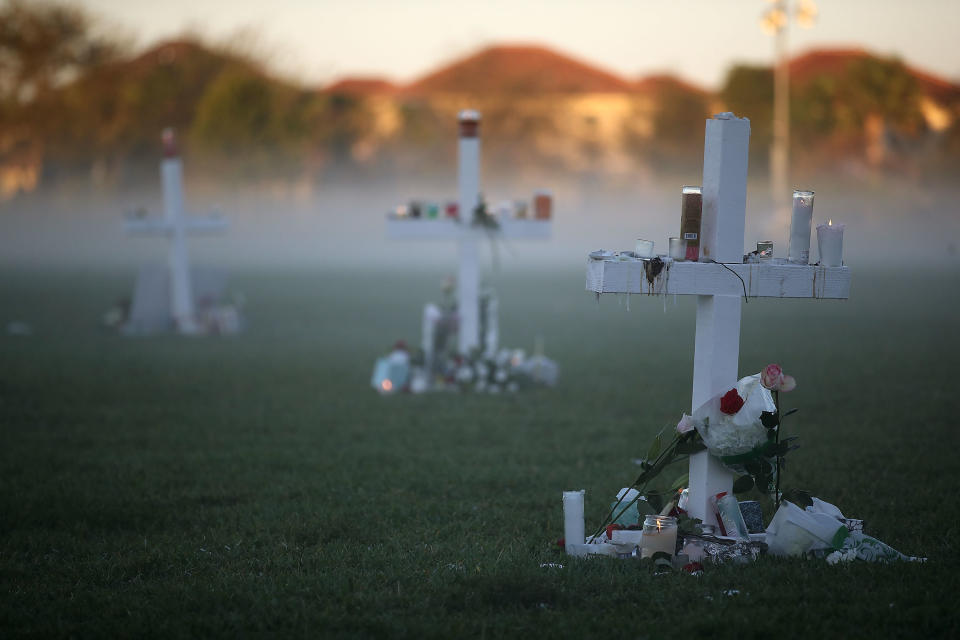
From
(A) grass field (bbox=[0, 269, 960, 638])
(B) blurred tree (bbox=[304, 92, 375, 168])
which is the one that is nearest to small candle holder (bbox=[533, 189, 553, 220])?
(A) grass field (bbox=[0, 269, 960, 638])

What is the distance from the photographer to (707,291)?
5039 mm

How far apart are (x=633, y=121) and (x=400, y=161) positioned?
14.2 metres

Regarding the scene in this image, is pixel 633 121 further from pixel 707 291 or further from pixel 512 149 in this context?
pixel 707 291

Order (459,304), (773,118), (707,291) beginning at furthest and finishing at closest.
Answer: (773,118) → (459,304) → (707,291)

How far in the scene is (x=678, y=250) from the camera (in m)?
5.04

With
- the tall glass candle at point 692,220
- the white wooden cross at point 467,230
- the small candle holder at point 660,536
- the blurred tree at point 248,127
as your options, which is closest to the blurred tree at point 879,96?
the blurred tree at point 248,127

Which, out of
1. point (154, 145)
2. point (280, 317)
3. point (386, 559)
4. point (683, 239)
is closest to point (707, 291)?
point (683, 239)

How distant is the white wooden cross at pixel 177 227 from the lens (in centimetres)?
1609

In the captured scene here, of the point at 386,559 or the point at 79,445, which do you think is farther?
the point at 79,445

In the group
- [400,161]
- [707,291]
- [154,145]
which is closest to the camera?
[707,291]

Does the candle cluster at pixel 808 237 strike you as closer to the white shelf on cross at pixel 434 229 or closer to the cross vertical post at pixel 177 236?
the white shelf on cross at pixel 434 229

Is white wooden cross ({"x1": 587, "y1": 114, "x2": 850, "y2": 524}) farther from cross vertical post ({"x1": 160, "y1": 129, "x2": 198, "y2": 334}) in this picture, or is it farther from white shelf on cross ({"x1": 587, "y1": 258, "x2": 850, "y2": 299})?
cross vertical post ({"x1": 160, "y1": 129, "x2": 198, "y2": 334})

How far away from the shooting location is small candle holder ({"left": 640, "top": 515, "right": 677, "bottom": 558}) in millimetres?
4969

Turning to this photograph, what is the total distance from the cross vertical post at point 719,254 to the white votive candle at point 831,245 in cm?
43
